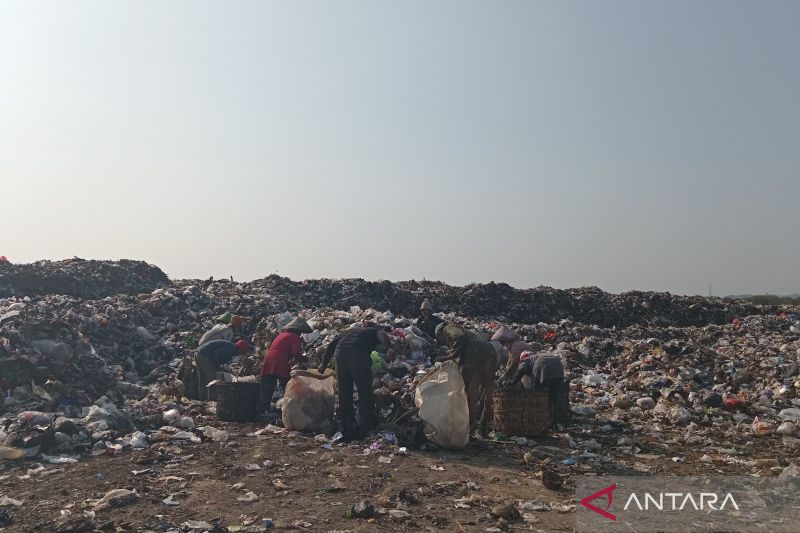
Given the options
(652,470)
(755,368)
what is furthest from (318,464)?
(755,368)

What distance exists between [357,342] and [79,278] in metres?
13.6

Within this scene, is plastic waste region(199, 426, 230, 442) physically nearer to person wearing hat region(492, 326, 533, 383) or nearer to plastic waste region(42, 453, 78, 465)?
plastic waste region(42, 453, 78, 465)

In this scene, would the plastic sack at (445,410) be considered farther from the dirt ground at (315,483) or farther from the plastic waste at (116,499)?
the plastic waste at (116,499)

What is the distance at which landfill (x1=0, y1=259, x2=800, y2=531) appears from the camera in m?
4.89

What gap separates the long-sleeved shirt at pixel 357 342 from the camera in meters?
7.30

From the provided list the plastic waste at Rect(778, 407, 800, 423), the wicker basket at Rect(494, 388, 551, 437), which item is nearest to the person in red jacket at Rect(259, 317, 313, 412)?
the wicker basket at Rect(494, 388, 551, 437)

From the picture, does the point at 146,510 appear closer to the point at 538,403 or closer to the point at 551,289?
the point at 538,403

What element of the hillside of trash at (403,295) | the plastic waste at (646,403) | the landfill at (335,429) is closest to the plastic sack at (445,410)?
the landfill at (335,429)

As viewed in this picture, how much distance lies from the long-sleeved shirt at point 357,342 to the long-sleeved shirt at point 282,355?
1067 mm

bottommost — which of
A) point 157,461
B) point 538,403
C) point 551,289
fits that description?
point 157,461

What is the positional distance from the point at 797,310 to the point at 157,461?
18782 millimetres

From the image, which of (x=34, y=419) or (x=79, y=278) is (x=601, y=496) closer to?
(x=34, y=419)

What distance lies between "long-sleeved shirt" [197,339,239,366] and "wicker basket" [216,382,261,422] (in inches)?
56.7

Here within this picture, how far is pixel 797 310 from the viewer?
18.4 m
